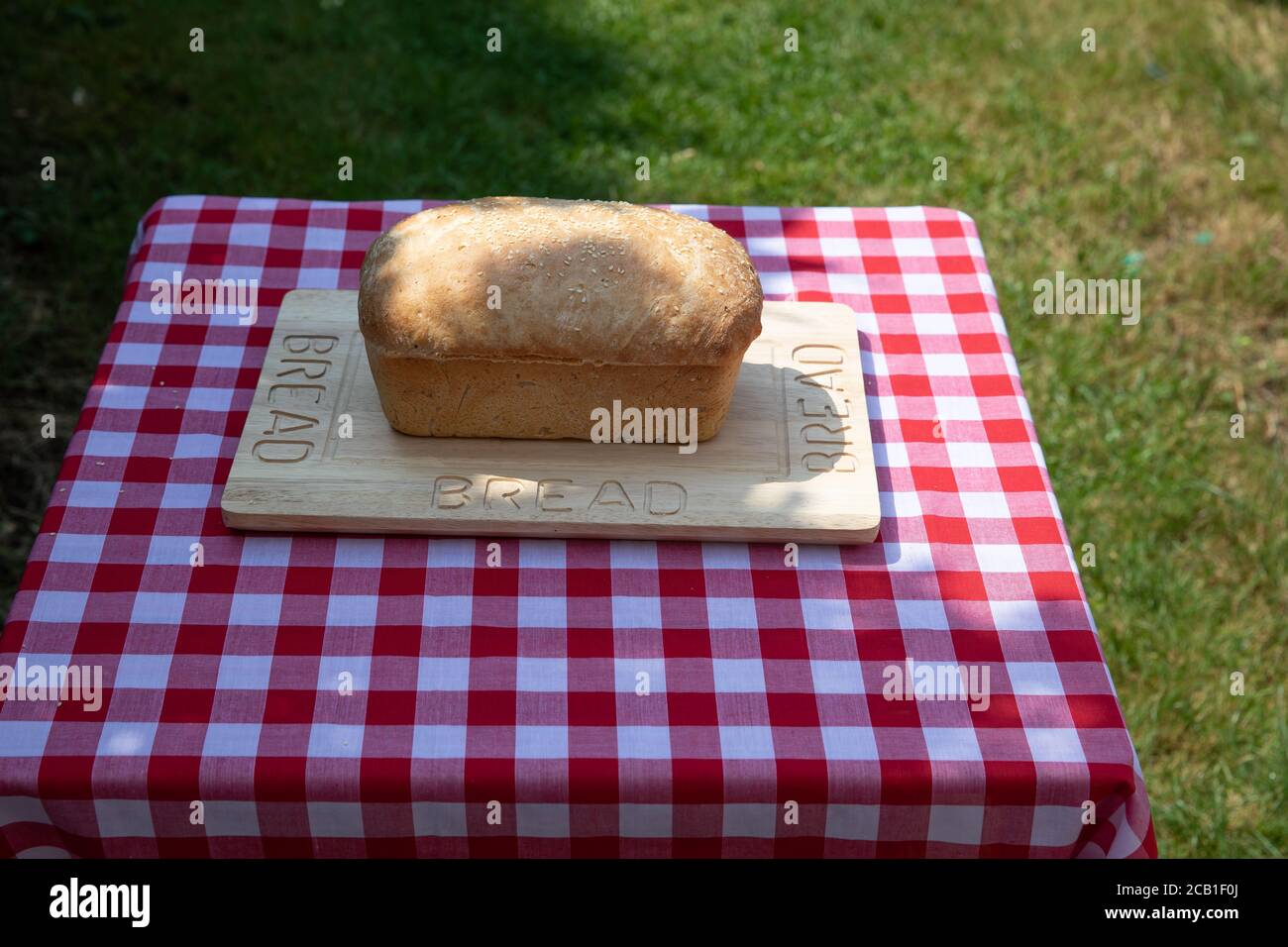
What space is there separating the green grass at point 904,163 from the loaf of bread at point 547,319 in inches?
82.2

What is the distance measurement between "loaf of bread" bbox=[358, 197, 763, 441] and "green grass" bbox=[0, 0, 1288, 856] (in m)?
2.09

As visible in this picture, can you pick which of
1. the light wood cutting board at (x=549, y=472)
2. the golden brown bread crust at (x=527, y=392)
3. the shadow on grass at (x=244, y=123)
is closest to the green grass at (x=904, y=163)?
the shadow on grass at (x=244, y=123)

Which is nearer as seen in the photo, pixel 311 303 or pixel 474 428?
pixel 474 428

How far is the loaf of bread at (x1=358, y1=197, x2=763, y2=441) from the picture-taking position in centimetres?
242

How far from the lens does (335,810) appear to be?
82.8 inches

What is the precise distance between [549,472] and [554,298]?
353 mm

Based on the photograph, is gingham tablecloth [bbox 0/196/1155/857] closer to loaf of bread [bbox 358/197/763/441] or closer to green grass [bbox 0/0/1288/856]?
loaf of bread [bbox 358/197/763/441]

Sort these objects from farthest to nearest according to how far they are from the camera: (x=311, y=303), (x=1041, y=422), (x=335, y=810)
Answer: (x=1041, y=422) → (x=311, y=303) → (x=335, y=810)

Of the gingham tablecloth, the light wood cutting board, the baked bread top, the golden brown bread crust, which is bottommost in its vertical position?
the gingham tablecloth

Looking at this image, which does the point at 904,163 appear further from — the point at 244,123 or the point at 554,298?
the point at 554,298

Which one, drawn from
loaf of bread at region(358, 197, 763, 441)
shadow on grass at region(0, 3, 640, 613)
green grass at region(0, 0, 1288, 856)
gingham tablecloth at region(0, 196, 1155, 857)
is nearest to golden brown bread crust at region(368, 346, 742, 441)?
loaf of bread at region(358, 197, 763, 441)
